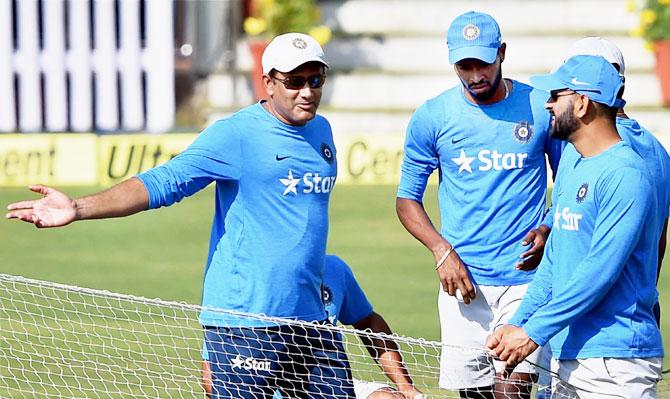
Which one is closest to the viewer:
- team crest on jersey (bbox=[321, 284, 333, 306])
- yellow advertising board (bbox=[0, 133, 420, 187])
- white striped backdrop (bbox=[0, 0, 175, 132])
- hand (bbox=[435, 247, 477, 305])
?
hand (bbox=[435, 247, 477, 305])

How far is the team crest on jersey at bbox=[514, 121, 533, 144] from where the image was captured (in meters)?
7.20

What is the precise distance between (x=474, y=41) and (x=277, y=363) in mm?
2000

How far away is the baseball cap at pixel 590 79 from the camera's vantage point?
563cm

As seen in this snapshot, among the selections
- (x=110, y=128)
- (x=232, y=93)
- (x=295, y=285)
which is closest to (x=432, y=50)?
(x=232, y=93)

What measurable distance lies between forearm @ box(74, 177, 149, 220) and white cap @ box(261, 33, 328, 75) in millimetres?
889

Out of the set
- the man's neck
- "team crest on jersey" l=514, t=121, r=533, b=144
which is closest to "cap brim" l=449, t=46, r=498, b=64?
the man's neck

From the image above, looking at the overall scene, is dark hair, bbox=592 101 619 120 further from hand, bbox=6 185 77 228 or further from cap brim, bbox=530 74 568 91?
hand, bbox=6 185 77 228

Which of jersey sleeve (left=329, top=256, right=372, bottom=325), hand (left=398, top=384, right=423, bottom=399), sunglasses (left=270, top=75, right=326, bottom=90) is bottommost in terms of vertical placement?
hand (left=398, top=384, right=423, bottom=399)

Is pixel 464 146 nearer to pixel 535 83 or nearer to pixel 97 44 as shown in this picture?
pixel 535 83

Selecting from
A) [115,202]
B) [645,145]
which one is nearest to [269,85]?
[115,202]

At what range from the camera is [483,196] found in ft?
23.7

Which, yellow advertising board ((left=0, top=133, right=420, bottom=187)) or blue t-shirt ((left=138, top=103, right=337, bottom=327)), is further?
yellow advertising board ((left=0, top=133, right=420, bottom=187))

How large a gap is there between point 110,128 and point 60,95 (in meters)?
0.94

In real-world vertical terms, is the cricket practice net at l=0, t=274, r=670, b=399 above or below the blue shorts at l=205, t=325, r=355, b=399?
below
